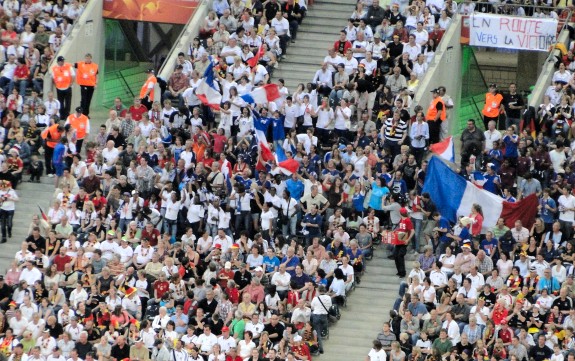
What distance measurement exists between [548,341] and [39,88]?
1634cm

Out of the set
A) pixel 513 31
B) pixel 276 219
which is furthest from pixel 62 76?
pixel 513 31

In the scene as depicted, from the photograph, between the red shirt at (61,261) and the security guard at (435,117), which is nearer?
the red shirt at (61,261)

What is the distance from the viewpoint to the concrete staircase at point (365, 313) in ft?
134

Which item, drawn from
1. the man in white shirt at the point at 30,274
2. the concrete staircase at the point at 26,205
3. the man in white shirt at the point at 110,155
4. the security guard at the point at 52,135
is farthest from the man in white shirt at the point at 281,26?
the man in white shirt at the point at 30,274

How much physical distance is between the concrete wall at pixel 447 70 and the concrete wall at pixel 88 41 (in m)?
9.27

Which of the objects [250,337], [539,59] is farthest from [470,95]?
[250,337]

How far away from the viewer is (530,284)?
132 feet

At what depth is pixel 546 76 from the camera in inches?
1849

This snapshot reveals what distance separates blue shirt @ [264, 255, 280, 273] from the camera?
4214 cm

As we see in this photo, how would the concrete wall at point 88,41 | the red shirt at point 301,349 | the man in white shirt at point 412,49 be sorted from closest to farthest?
the red shirt at point 301,349, the man in white shirt at point 412,49, the concrete wall at point 88,41

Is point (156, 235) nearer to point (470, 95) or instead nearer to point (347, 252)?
point (347, 252)

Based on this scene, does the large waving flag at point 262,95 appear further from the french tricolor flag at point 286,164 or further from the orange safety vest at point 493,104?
the orange safety vest at point 493,104

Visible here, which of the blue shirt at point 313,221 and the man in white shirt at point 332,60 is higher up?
the man in white shirt at point 332,60

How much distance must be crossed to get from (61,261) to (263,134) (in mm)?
5674
